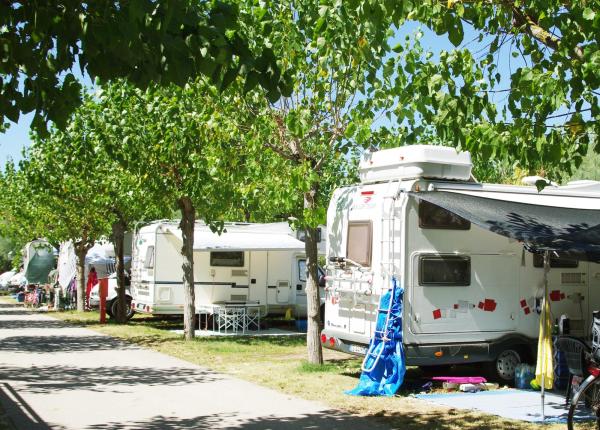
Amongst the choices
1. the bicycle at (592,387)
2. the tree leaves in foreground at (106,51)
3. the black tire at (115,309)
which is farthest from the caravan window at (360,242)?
the black tire at (115,309)

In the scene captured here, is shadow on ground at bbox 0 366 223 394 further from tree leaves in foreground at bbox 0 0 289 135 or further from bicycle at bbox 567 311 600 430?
bicycle at bbox 567 311 600 430

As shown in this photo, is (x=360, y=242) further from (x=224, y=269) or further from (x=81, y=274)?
(x=81, y=274)

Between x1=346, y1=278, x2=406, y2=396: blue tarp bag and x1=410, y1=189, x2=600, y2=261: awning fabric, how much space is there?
Result: 1.41 metres

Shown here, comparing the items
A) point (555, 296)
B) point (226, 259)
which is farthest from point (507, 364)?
point (226, 259)

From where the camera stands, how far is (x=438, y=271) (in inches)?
413

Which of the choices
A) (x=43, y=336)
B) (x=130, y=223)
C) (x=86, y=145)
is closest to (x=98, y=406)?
(x=86, y=145)

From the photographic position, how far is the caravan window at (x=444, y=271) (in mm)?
10406

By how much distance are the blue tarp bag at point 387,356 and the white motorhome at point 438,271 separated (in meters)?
0.16

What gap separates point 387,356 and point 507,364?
2005mm

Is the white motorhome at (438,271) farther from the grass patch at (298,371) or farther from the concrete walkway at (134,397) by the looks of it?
the concrete walkway at (134,397)

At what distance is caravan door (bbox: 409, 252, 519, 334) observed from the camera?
10.3 metres

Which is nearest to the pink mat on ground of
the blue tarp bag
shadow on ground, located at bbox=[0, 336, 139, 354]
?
the blue tarp bag

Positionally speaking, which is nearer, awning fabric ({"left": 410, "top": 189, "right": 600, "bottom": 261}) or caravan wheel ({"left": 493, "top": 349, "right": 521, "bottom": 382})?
awning fabric ({"left": 410, "top": 189, "right": 600, "bottom": 261})

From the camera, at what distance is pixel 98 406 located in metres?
9.02
